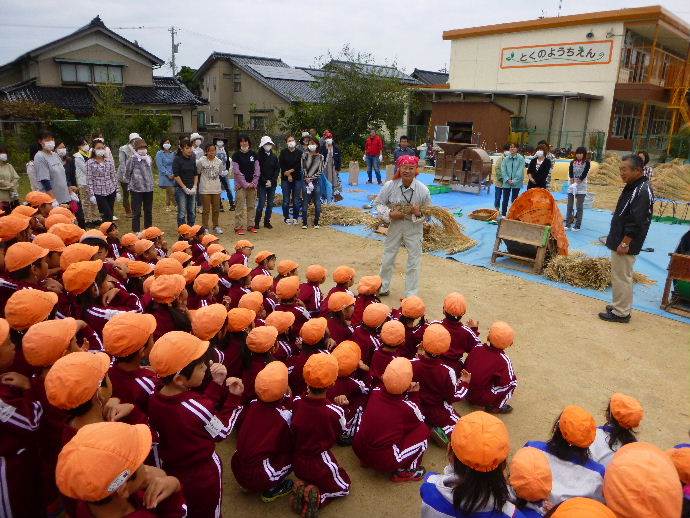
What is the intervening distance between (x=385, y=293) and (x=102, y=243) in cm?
362

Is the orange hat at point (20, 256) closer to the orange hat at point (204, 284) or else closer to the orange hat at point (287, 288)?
the orange hat at point (204, 284)

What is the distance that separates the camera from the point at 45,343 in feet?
8.04

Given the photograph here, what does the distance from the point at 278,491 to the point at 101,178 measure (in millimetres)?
7151

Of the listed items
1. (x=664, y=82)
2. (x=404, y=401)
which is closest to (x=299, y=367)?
(x=404, y=401)

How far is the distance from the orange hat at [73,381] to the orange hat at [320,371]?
115cm

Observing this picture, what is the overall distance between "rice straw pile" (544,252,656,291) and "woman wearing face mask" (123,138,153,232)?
715 centimetres

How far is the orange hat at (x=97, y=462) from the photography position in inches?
60.0

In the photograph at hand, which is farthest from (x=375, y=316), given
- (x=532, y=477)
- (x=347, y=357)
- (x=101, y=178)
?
(x=101, y=178)

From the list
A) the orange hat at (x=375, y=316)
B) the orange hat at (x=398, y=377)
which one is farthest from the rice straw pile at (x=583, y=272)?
the orange hat at (x=398, y=377)

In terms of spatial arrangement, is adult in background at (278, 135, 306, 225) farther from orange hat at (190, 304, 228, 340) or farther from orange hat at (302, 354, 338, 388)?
orange hat at (302, 354, 338, 388)

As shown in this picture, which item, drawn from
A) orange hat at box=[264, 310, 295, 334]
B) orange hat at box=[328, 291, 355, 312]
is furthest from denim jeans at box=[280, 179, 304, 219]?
orange hat at box=[264, 310, 295, 334]

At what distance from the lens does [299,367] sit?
11.6ft

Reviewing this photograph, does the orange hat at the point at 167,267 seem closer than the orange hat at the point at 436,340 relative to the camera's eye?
No

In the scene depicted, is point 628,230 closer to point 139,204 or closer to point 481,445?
point 481,445
